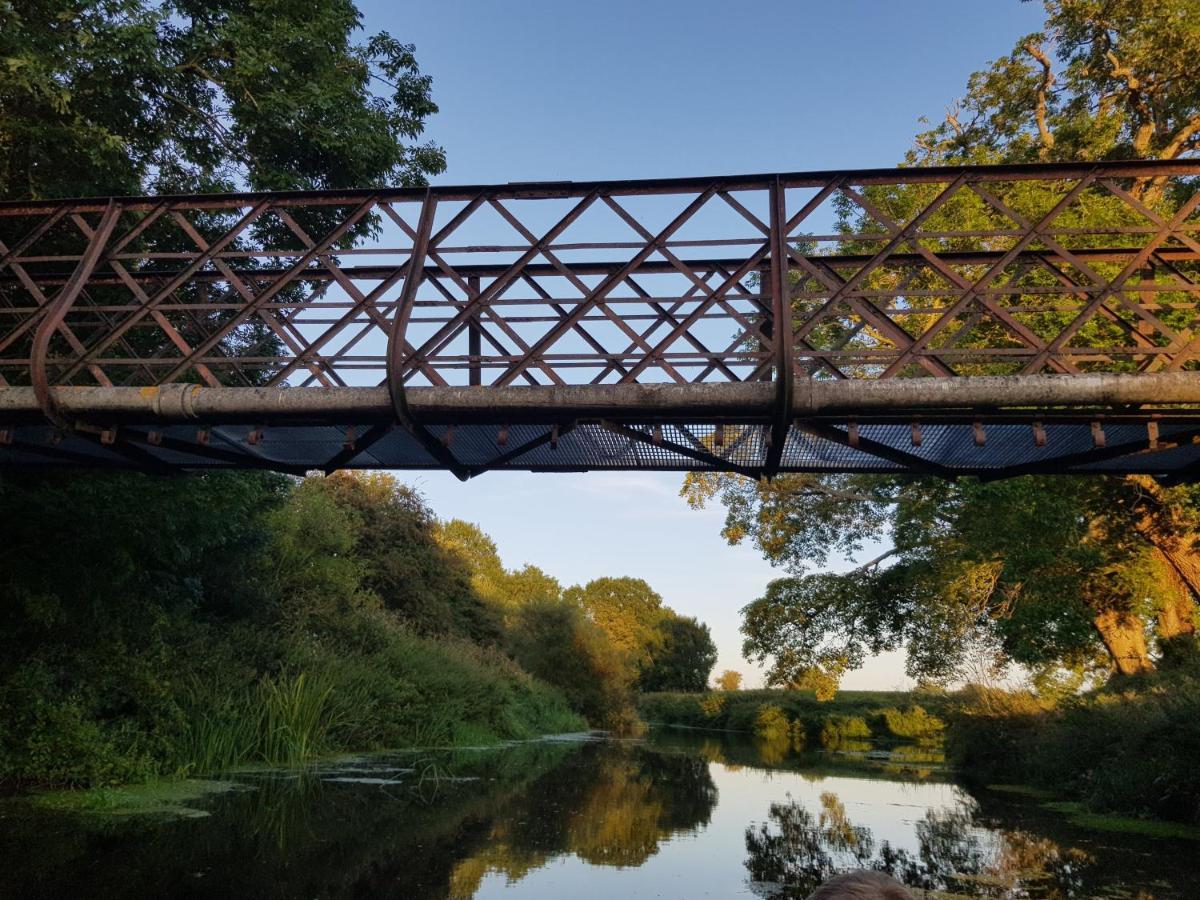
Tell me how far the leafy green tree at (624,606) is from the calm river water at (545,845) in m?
77.9

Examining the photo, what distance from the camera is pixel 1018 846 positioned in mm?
11875

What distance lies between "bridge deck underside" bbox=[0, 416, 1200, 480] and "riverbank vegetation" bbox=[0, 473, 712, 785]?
159 inches

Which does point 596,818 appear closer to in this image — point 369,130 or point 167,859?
point 167,859

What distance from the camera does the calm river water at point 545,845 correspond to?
8.23 m

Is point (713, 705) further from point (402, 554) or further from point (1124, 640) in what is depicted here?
point (1124, 640)

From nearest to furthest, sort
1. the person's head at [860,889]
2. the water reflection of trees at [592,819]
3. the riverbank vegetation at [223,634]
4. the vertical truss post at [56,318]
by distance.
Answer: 1. the person's head at [860,889]
2. the vertical truss post at [56,318]
3. the water reflection of trees at [592,819]
4. the riverbank vegetation at [223,634]

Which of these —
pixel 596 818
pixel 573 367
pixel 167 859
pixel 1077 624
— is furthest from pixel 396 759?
pixel 1077 624

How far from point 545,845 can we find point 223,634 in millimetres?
11780

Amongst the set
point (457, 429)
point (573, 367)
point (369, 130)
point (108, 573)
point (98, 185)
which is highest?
point (369, 130)

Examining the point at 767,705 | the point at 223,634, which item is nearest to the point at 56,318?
the point at 223,634

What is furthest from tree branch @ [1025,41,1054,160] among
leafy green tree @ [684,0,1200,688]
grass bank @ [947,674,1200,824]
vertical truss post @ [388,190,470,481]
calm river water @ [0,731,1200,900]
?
vertical truss post @ [388,190,470,481]

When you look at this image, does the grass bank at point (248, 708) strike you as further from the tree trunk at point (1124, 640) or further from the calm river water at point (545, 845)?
the tree trunk at point (1124, 640)

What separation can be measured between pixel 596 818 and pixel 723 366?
301 inches

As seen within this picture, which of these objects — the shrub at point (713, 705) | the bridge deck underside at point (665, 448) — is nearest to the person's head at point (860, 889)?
the bridge deck underside at point (665, 448)
